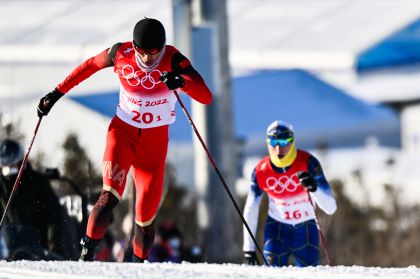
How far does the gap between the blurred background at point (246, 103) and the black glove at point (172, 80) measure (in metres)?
4.78

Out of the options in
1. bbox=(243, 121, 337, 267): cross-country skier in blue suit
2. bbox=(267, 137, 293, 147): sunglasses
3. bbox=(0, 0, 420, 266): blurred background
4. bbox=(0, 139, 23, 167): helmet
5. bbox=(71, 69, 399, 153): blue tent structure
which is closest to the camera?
bbox=(243, 121, 337, 267): cross-country skier in blue suit

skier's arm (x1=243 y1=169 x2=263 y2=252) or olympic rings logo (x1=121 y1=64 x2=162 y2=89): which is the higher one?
olympic rings logo (x1=121 y1=64 x2=162 y2=89)

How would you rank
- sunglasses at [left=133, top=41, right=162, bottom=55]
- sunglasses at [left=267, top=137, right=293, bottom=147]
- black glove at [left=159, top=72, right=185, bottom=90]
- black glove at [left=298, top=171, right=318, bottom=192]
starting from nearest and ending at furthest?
black glove at [left=159, top=72, right=185, bottom=90], sunglasses at [left=133, top=41, right=162, bottom=55], black glove at [left=298, top=171, right=318, bottom=192], sunglasses at [left=267, top=137, right=293, bottom=147]

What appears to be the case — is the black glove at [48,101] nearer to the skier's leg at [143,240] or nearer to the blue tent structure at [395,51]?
the skier's leg at [143,240]

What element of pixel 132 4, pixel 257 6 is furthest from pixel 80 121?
pixel 257 6

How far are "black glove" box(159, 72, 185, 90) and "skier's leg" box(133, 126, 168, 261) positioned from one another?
61cm

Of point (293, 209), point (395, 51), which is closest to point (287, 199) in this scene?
point (293, 209)

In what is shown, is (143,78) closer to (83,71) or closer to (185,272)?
(83,71)

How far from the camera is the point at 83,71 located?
8906 millimetres

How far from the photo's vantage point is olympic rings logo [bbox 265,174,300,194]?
10344 mm

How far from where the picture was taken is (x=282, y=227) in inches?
422

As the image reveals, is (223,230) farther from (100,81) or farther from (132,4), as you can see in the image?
(132,4)

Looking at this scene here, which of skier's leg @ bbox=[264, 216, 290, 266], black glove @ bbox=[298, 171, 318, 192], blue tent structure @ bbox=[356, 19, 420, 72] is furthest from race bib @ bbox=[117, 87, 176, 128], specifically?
blue tent structure @ bbox=[356, 19, 420, 72]

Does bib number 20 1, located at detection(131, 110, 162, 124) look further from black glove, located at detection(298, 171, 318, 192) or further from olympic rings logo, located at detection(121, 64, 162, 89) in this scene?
black glove, located at detection(298, 171, 318, 192)
